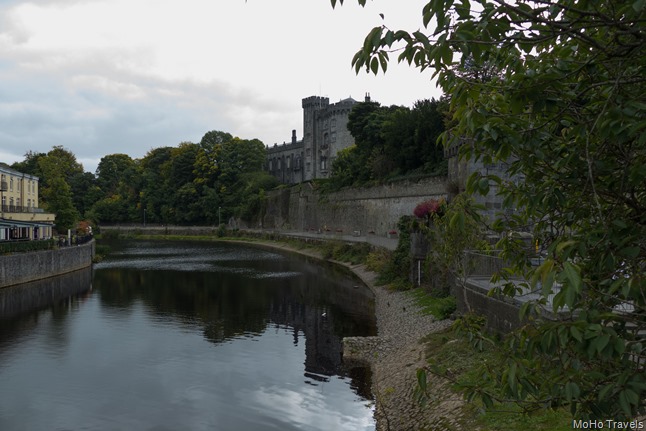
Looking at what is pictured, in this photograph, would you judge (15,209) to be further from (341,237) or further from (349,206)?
(349,206)

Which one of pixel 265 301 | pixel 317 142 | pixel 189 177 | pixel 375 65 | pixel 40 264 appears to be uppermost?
pixel 317 142

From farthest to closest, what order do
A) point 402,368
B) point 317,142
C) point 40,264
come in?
point 317,142 < point 40,264 < point 402,368

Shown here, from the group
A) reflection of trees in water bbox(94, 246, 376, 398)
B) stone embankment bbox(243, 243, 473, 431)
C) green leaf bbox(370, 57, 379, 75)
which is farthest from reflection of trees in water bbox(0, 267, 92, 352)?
green leaf bbox(370, 57, 379, 75)

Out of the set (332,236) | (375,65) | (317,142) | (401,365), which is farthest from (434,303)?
(317,142)

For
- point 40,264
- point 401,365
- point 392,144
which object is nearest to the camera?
point 401,365

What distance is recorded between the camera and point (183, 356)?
61.0 feet

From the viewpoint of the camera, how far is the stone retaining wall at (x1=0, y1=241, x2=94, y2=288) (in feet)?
103

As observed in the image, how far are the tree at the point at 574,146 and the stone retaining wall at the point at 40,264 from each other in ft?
108

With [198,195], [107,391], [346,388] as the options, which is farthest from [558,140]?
[198,195]

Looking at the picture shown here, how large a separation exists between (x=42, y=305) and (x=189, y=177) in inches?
2796

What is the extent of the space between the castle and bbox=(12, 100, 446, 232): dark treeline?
6620 millimetres

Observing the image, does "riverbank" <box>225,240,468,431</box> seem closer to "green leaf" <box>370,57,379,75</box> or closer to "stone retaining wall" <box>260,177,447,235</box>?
"green leaf" <box>370,57,379,75</box>

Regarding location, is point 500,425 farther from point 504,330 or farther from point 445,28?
point 445,28

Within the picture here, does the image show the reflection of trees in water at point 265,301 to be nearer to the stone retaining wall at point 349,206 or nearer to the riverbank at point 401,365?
the riverbank at point 401,365
